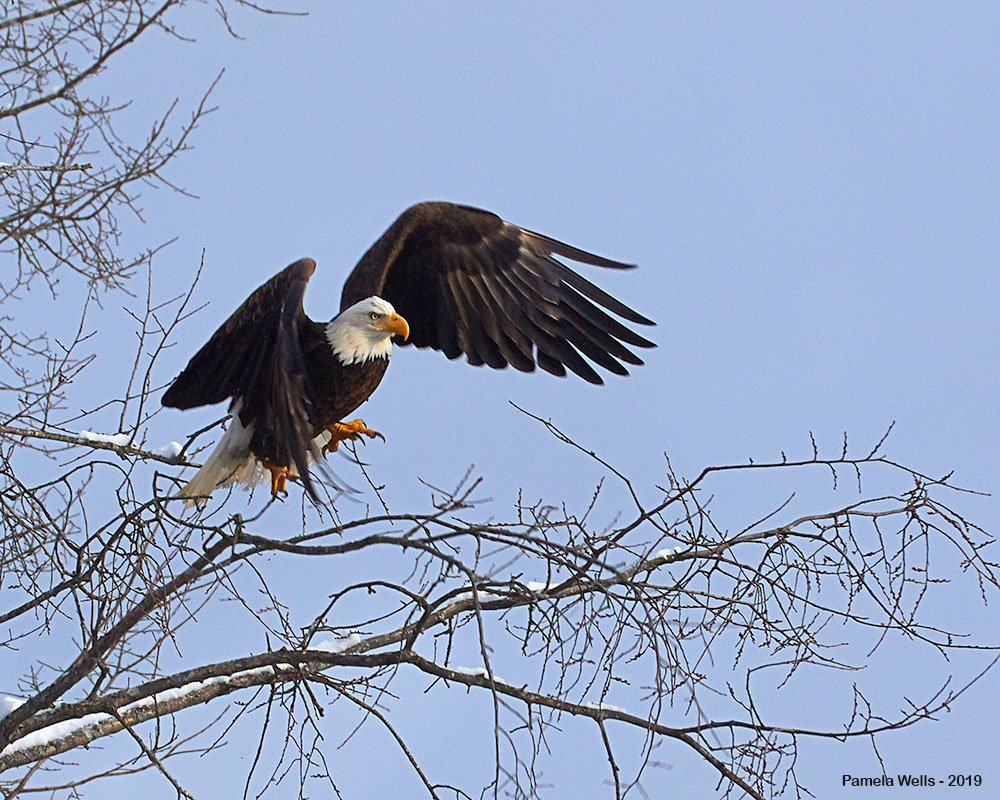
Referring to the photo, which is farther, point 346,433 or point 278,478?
point 346,433

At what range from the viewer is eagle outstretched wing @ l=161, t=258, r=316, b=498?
442 cm

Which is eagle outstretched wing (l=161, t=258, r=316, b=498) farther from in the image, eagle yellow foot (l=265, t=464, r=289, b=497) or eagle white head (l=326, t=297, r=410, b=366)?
eagle white head (l=326, t=297, r=410, b=366)

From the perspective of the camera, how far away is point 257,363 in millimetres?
4605

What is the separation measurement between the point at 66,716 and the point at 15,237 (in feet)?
5.78

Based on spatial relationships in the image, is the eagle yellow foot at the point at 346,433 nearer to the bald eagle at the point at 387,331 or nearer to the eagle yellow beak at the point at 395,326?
the bald eagle at the point at 387,331

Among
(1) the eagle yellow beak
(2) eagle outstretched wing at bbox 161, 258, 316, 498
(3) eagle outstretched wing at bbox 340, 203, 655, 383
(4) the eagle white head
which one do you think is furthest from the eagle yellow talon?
(3) eagle outstretched wing at bbox 340, 203, 655, 383

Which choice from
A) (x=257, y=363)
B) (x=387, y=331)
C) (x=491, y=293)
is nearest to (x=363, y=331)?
(x=387, y=331)

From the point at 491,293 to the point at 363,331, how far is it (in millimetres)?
994

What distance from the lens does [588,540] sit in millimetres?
3535

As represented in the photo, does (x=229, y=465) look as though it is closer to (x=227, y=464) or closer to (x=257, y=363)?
(x=227, y=464)

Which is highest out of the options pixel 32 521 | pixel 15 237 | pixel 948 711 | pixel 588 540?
pixel 15 237

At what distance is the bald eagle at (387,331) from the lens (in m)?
4.65

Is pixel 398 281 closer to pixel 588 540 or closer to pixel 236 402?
pixel 236 402

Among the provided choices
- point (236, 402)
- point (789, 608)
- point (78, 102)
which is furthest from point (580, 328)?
point (78, 102)
